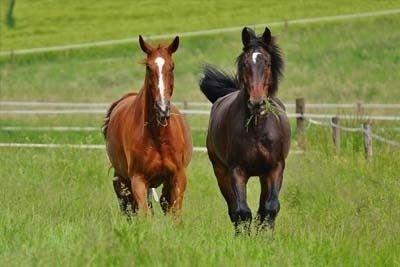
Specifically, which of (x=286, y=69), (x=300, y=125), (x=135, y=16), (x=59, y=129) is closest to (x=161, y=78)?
(x=300, y=125)

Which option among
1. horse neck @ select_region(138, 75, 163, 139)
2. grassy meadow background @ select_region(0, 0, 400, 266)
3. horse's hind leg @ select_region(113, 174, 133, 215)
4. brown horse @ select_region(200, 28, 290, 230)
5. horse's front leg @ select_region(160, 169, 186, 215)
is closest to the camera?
grassy meadow background @ select_region(0, 0, 400, 266)

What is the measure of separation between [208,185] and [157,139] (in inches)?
196

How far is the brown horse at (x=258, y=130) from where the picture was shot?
10.5 meters

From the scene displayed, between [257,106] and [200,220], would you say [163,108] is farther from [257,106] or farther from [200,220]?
[200,220]

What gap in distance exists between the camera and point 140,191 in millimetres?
10844

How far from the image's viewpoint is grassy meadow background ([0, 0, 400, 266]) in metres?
8.23

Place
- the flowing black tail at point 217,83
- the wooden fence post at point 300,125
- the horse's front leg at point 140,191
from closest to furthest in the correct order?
the horse's front leg at point 140,191 < the flowing black tail at point 217,83 < the wooden fence post at point 300,125

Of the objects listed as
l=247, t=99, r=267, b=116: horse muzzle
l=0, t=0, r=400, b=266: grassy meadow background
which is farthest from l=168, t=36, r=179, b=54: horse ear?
l=0, t=0, r=400, b=266: grassy meadow background

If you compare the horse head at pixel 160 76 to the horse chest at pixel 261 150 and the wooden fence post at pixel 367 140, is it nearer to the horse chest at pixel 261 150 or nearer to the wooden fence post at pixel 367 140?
the horse chest at pixel 261 150

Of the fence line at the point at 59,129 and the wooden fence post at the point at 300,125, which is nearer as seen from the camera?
the wooden fence post at the point at 300,125

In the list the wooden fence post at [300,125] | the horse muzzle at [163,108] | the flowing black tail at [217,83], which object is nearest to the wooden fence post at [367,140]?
the wooden fence post at [300,125]

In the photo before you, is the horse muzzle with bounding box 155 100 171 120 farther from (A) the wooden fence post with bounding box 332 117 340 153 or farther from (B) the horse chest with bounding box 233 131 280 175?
(A) the wooden fence post with bounding box 332 117 340 153

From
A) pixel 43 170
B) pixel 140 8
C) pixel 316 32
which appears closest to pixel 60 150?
pixel 43 170

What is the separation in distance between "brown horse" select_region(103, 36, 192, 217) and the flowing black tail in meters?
2.01
